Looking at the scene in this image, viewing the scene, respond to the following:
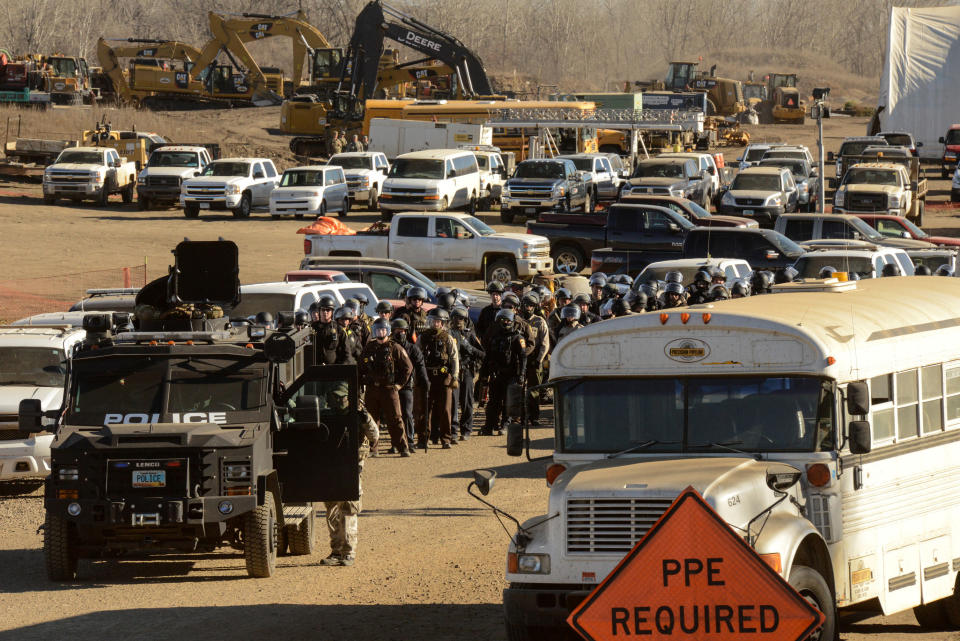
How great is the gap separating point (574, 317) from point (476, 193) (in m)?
26.7

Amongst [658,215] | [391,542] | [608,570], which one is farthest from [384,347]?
[658,215]

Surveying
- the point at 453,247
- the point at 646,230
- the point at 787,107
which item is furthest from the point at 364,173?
the point at 787,107

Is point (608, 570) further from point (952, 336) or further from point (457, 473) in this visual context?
point (457, 473)

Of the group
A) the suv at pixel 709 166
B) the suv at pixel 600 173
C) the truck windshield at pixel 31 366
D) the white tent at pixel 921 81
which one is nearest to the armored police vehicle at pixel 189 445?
the truck windshield at pixel 31 366

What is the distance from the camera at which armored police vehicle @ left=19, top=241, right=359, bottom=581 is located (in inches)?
462

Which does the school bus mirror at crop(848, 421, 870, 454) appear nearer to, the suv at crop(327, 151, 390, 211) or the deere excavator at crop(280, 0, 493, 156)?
the suv at crop(327, 151, 390, 211)

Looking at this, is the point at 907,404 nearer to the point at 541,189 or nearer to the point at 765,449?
the point at 765,449

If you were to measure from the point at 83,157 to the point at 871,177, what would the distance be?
83.0ft

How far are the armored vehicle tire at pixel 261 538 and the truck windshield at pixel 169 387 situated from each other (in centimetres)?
82

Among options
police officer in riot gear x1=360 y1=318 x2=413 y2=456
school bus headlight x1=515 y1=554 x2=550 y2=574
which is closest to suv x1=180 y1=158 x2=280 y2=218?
police officer in riot gear x1=360 y1=318 x2=413 y2=456

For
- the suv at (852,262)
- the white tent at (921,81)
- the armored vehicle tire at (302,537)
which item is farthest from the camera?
the white tent at (921,81)

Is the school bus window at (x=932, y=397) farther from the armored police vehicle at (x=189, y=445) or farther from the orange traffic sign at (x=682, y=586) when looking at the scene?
the armored police vehicle at (x=189, y=445)

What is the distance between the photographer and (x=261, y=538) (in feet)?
39.6

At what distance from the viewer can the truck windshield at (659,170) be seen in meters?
45.4
